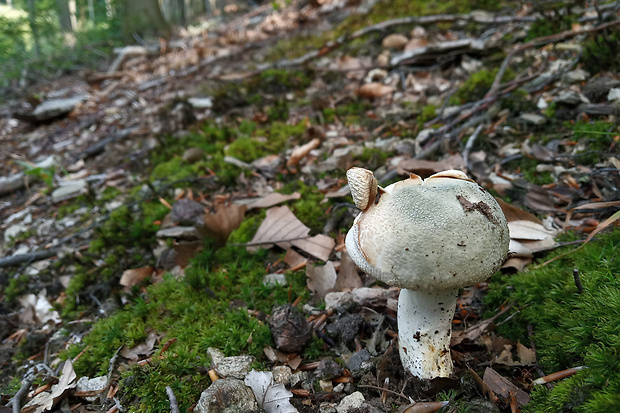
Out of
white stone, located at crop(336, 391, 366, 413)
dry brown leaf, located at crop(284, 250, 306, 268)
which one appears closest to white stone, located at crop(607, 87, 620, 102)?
dry brown leaf, located at crop(284, 250, 306, 268)

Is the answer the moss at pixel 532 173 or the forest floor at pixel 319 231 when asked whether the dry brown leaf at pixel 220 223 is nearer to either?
the forest floor at pixel 319 231

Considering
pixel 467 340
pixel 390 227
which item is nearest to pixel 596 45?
pixel 467 340

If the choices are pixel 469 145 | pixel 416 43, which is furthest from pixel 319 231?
pixel 416 43

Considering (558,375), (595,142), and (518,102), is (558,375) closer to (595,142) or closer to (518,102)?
(595,142)

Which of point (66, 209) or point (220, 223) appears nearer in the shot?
point (220, 223)

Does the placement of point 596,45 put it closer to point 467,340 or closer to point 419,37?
point 419,37

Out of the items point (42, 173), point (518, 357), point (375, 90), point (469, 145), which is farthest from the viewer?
point (375, 90)
